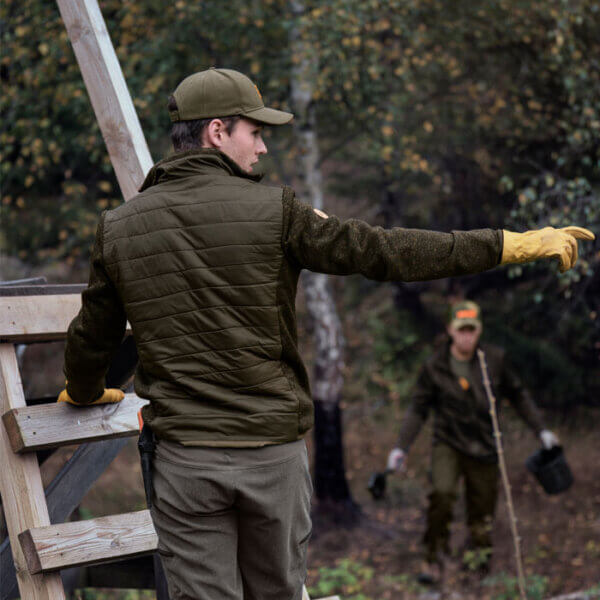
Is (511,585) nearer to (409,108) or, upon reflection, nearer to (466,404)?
(466,404)

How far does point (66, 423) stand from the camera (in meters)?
3.25

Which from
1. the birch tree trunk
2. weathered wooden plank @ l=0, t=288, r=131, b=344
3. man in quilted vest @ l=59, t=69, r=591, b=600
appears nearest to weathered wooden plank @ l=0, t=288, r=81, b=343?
weathered wooden plank @ l=0, t=288, r=131, b=344

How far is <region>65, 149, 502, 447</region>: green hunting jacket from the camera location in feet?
7.88

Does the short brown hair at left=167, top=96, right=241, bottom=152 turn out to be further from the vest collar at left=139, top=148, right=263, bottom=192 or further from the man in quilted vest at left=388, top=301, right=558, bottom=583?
the man in quilted vest at left=388, top=301, right=558, bottom=583

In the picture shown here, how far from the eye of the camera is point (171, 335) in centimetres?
244

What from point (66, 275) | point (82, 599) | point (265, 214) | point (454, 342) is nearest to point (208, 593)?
point (265, 214)

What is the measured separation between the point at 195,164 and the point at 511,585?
529 cm

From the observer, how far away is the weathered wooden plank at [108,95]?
12.4 feet

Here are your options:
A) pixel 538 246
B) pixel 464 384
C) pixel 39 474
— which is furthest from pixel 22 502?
pixel 464 384

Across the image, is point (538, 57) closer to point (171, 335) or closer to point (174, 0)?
point (174, 0)

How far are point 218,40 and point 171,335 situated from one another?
22.9ft

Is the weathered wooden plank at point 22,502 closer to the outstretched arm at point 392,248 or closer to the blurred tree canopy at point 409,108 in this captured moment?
the outstretched arm at point 392,248

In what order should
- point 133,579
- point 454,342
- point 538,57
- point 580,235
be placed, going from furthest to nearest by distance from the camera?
point 538,57, point 454,342, point 133,579, point 580,235

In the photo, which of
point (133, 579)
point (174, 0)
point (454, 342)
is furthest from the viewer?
point (174, 0)
